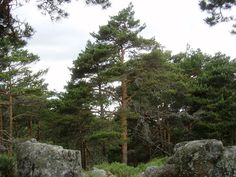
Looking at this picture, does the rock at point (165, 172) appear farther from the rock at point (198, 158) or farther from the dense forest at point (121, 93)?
the dense forest at point (121, 93)

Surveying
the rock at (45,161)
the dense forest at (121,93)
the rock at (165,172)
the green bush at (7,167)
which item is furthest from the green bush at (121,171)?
the rock at (165,172)

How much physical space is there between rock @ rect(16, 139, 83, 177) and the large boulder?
3069mm

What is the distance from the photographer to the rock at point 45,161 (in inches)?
343

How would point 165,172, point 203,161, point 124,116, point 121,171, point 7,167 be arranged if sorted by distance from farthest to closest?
point 124,116, point 121,171, point 7,167, point 165,172, point 203,161

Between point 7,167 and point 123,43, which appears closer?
point 7,167

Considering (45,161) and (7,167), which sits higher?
(45,161)

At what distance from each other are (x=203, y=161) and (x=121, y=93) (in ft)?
72.4

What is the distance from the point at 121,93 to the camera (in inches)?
1115

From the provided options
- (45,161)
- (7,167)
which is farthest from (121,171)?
(7,167)

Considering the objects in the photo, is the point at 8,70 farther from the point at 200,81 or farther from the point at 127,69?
the point at 200,81

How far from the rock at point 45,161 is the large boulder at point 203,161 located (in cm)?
307

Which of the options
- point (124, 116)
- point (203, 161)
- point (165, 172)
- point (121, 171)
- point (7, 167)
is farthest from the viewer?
point (124, 116)

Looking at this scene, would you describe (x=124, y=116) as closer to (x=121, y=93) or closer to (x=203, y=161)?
(x=121, y=93)

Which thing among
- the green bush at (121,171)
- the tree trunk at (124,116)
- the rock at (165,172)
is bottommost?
the green bush at (121,171)
